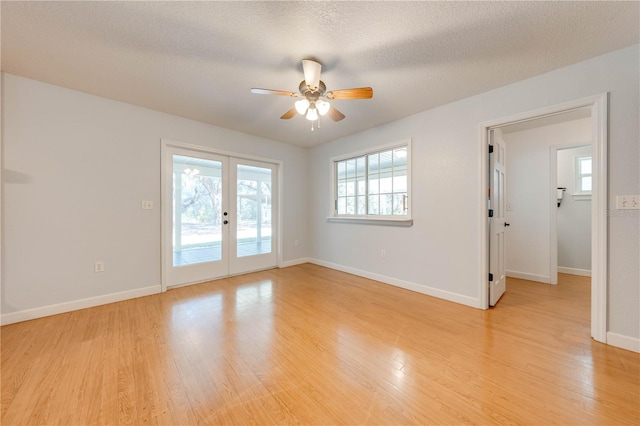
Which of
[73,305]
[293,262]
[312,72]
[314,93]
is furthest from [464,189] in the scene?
[73,305]

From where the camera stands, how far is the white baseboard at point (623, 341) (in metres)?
1.89

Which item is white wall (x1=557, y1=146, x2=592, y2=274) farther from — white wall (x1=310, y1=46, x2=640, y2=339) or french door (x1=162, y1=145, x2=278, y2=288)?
french door (x1=162, y1=145, x2=278, y2=288)

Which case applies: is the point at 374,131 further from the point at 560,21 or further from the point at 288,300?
the point at 288,300

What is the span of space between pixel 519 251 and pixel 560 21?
11.0 feet

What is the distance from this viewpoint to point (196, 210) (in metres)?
3.65

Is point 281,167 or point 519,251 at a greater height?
point 281,167

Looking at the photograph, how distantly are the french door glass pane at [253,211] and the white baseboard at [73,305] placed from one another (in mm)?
1403

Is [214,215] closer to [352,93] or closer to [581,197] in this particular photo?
[352,93]

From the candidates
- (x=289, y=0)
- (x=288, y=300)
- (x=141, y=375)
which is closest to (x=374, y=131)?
(x=289, y=0)

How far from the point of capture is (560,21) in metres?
1.69

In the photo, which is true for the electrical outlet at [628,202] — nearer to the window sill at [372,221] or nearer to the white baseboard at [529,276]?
the window sill at [372,221]

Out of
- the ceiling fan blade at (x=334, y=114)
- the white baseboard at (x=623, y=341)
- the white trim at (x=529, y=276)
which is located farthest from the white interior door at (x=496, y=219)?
the ceiling fan blade at (x=334, y=114)

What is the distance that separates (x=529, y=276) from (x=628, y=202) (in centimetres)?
233

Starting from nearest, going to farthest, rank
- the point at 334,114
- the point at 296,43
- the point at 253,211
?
the point at 296,43 < the point at 334,114 < the point at 253,211
